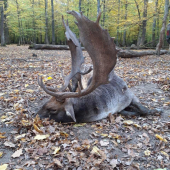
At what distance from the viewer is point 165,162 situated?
2.41m

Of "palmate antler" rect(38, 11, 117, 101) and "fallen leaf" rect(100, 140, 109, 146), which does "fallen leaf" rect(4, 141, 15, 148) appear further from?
"palmate antler" rect(38, 11, 117, 101)

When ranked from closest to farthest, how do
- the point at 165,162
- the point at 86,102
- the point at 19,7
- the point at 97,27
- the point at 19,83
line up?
the point at 97,27 < the point at 165,162 < the point at 86,102 < the point at 19,83 < the point at 19,7

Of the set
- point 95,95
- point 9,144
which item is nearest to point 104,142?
point 95,95

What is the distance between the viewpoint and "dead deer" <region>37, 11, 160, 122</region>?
7.68 ft

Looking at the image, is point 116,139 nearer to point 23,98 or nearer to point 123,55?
point 23,98

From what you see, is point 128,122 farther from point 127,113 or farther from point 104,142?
point 104,142

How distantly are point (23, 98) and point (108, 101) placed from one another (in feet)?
7.36

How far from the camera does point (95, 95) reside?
3.46m

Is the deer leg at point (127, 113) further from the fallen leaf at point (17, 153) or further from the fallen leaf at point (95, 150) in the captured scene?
the fallen leaf at point (17, 153)

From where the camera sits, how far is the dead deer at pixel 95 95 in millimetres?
2340


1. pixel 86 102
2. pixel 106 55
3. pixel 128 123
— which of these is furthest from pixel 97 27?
pixel 128 123

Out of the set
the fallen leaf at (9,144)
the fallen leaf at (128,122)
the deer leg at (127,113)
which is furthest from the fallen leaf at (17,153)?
the deer leg at (127,113)

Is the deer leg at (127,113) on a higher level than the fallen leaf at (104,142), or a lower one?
higher

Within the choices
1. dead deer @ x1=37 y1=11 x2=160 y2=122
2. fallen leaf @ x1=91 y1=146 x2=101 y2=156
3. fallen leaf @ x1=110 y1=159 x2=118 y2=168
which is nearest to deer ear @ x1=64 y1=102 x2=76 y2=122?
dead deer @ x1=37 y1=11 x2=160 y2=122
